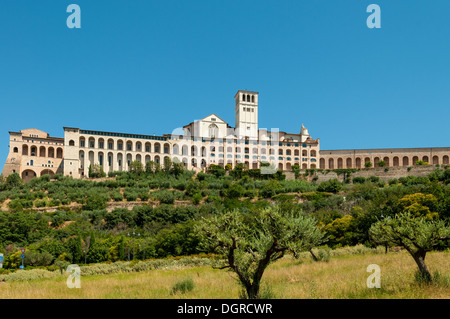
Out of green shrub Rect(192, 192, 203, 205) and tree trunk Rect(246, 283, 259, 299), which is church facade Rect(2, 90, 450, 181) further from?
tree trunk Rect(246, 283, 259, 299)

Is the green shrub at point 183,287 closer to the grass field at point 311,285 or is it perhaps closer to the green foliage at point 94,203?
the grass field at point 311,285

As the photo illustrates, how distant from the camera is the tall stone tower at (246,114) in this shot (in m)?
107

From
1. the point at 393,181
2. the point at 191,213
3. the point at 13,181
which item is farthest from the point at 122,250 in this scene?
the point at 393,181

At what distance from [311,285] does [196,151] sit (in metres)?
82.0

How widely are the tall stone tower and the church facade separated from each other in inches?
9.8

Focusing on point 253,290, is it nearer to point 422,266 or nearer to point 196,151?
point 422,266

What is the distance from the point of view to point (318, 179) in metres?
86.0

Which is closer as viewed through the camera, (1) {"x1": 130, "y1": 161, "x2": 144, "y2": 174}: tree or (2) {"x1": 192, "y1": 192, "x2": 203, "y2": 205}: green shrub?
(2) {"x1": 192, "y1": 192, "x2": 203, "y2": 205}: green shrub

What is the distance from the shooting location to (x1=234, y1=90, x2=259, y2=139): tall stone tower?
106931 mm

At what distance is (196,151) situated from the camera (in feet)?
323

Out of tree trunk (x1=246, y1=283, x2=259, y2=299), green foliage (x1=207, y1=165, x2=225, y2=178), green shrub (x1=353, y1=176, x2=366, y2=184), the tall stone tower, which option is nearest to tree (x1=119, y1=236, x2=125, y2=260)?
tree trunk (x1=246, y1=283, x2=259, y2=299)

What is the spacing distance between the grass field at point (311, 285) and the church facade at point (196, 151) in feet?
236
